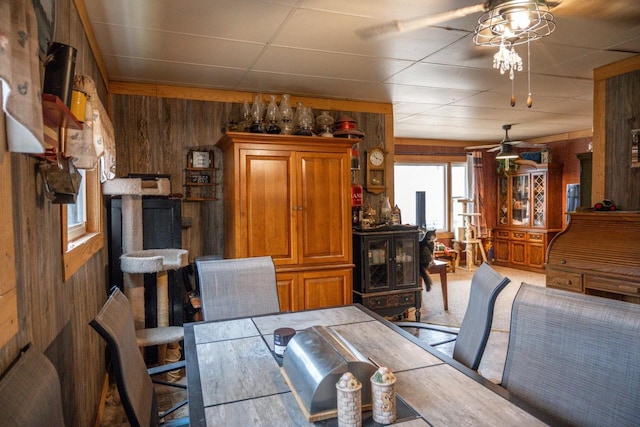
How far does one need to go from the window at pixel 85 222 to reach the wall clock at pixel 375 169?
2.54m

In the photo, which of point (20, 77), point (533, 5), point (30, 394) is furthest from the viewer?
point (533, 5)

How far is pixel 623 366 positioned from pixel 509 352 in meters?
0.39

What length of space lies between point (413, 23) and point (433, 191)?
5.41 m

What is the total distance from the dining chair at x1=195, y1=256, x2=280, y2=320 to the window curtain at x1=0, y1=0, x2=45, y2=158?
160 centimetres

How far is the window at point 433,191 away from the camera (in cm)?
743

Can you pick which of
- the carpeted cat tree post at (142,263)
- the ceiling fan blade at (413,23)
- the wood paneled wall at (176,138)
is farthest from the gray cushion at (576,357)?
the wood paneled wall at (176,138)

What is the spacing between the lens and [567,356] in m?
1.28

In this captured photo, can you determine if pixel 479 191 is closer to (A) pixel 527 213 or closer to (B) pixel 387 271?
(A) pixel 527 213

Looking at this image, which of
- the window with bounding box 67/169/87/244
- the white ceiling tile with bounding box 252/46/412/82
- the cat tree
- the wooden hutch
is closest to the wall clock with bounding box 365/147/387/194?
the white ceiling tile with bounding box 252/46/412/82

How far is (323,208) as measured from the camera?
12.0 ft

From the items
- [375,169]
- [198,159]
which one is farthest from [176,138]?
[375,169]

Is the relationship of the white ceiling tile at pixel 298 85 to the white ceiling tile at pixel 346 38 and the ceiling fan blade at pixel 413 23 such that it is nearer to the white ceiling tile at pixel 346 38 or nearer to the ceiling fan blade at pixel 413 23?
the white ceiling tile at pixel 346 38

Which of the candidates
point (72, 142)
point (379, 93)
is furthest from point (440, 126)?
point (72, 142)

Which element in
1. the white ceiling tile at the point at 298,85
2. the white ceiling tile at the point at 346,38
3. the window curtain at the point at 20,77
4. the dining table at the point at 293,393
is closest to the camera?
the window curtain at the point at 20,77
